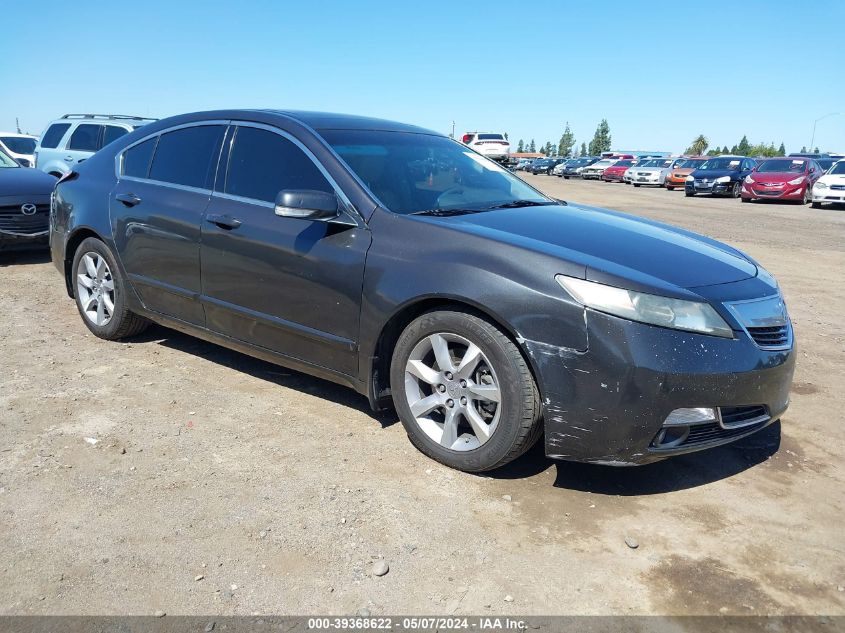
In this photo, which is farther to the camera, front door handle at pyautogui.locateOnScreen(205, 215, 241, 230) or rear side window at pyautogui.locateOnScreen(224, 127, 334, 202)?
front door handle at pyautogui.locateOnScreen(205, 215, 241, 230)

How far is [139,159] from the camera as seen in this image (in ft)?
16.4

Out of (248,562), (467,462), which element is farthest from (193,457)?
(467,462)

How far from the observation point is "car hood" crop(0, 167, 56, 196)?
27.8 feet

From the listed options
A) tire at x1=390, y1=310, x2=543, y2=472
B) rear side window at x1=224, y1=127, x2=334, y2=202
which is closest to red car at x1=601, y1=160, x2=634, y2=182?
rear side window at x1=224, y1=127, x2=334, y2=202

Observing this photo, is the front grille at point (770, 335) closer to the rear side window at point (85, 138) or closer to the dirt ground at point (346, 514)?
the dirt ground at point (346, 514)

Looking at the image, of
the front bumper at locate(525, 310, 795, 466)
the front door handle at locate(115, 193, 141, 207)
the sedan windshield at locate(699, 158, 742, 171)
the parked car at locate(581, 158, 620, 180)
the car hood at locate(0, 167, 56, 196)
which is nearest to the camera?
the front bumper at locate(525, 310, 795, 466)

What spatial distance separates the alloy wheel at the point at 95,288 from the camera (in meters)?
5.19

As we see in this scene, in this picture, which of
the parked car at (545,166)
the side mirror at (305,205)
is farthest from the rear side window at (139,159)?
the parked car at (545,166)

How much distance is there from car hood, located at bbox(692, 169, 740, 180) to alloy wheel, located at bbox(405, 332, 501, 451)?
1022 inches

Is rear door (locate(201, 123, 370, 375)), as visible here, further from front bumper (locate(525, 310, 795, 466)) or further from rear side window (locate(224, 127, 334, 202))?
front bumper (locate(525, 310, 795, 466))

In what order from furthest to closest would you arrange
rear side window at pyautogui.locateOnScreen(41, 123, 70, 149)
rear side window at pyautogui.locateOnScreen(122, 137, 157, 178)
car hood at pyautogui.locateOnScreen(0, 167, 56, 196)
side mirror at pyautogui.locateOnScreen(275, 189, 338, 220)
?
rear side window at pyautogui.locateOnScreen(41, 123, 70, 149) < car hood at pyautogui.locateOnScreen(0, 167, 56, 196) < rear side window at pyautogui.locateOnScreen(122, 137, 157, 178) < side mirror at pyautogui.locateOnScreen(275, 189, 338, 220)

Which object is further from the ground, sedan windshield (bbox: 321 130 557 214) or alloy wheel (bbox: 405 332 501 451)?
sedan windshield (bbox: 321 130 557 214)

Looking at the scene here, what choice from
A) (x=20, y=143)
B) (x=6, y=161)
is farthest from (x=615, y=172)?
(x=6, y=161)

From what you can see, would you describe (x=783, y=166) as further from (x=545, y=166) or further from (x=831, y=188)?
(x=545, y=166)
